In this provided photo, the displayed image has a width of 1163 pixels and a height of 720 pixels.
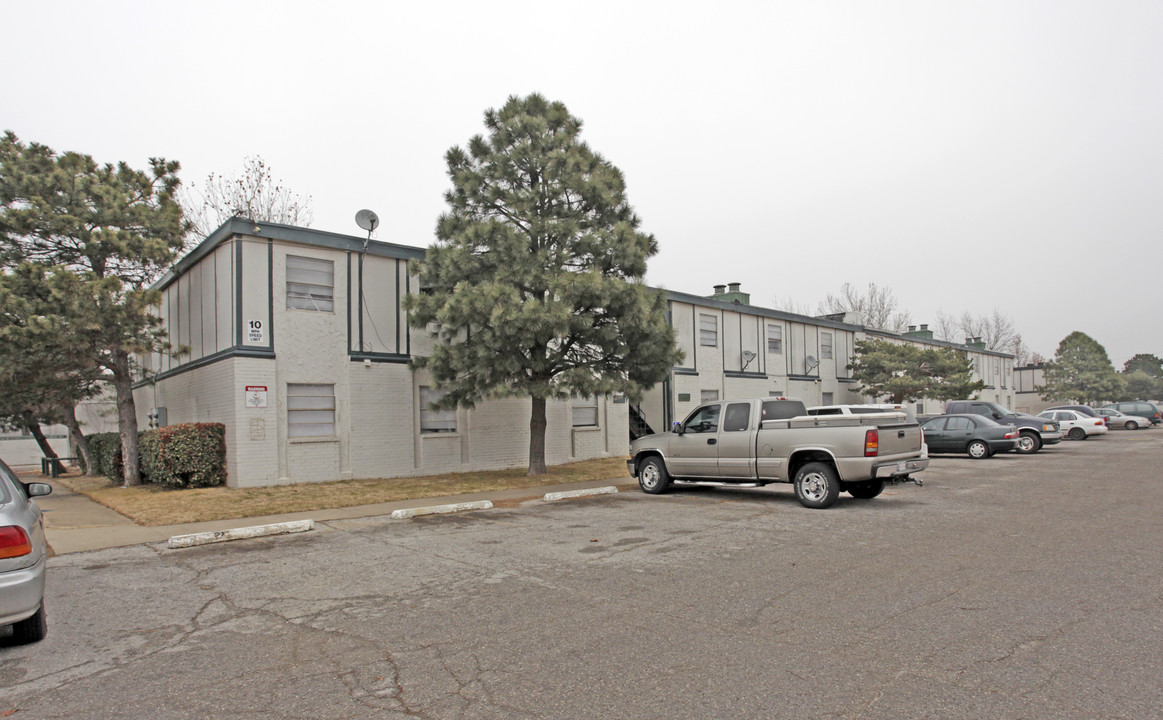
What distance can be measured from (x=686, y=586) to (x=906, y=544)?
11.3 feet

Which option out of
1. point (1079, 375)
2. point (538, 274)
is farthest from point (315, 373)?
point (1079, 375)

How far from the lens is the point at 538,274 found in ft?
52.7

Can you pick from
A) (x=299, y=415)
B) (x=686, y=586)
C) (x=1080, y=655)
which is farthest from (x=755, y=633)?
(x=299, y=415)

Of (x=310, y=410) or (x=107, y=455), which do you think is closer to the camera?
(x=310, y=410)

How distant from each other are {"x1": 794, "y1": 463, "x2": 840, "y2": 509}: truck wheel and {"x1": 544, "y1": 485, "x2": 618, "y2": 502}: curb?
4.42 metres

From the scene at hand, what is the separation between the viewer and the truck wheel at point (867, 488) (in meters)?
12.9

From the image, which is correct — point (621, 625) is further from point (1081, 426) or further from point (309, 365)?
point (1081, 426)

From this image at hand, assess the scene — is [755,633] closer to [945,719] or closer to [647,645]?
[647,645]

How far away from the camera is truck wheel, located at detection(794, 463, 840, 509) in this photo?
11.8 meters

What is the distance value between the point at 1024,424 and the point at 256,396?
991 inches

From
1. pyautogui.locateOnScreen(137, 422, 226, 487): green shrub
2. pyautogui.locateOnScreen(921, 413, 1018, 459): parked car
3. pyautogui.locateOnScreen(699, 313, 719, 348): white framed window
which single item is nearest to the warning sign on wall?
pyautogui.locateOnScreen(137, 422, 226, 487): green shrub

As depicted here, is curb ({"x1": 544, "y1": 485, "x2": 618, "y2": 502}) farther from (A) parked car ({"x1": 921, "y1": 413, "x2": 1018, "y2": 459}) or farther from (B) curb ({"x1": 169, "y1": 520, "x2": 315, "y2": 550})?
(A) parked car ({"x1": 921, "y1": 413, "x2": 1018, "y2": 459})

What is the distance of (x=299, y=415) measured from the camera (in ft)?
55.0

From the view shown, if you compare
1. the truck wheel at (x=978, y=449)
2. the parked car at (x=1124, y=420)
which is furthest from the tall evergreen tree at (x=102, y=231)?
the parked car at (x=1124, y=420)
